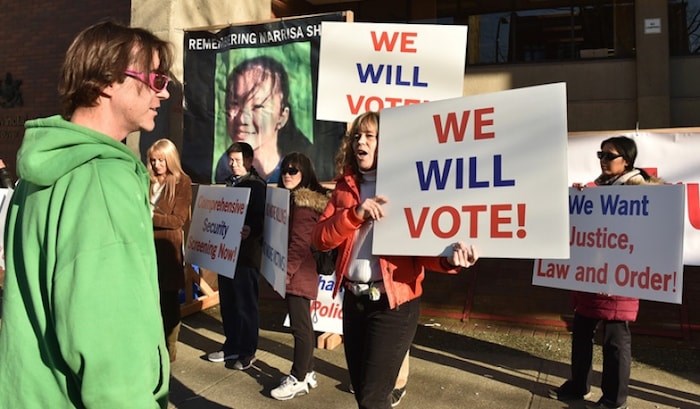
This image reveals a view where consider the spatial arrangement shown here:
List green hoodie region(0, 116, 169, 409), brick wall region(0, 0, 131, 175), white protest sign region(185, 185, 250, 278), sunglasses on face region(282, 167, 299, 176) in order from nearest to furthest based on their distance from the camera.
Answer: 1. green hoodie region(0, 116, 169, 409)
2. sunglasses on face region(282, 167, 299, 176)
3. white protest sign region(185, 185, 250, 278)
4. brick wall region(0, 0, 131, 175)

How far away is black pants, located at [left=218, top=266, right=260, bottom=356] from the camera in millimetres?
4727

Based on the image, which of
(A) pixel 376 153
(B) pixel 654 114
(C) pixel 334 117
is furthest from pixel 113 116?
(B) pixel 654 114

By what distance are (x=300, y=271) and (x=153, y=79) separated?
9.47 feet

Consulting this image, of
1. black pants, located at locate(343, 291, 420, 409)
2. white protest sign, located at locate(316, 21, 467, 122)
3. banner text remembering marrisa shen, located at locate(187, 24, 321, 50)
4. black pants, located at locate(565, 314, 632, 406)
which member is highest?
banner text remembering marrisa shen, located at locate(187, 24, 321, 50)

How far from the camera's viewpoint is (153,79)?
1.47m

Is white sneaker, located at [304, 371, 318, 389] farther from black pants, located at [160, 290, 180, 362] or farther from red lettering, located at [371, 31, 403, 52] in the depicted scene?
red lettering, located at [371, 31, 403, 52]

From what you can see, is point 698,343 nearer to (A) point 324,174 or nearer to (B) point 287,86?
(A) point 324,174

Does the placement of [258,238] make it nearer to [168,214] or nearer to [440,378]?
[168,214]

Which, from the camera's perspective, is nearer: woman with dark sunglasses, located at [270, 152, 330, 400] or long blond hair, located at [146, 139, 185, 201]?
woman with dark sunglasses, located at [270, 152, 330, 400]

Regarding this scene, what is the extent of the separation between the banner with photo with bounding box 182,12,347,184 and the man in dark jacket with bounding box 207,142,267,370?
1938mm

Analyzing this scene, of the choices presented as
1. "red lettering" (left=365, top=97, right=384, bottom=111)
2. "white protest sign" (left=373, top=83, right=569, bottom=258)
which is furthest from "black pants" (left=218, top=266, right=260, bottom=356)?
"white protest sign" (left=373, top=83, right=569, bottom=258)

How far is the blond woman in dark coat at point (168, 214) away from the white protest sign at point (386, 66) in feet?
4.72

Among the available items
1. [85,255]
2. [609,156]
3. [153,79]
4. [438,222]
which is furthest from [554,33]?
[85,255]

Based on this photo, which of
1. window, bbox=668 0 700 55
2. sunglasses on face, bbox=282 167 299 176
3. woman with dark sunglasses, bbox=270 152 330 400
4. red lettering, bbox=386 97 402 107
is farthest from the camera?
window, bbox=668 0 700 55
